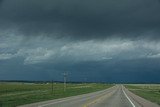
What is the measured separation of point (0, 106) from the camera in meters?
30.1

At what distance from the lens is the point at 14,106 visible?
98.3 feet

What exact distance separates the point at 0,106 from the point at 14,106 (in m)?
1.25
